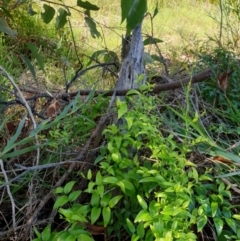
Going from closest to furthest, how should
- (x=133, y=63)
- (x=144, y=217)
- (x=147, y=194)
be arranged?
(x=144, y=217) → (x=147, y=194) → (x=133, y=63)

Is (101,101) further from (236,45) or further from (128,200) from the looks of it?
(236,45)

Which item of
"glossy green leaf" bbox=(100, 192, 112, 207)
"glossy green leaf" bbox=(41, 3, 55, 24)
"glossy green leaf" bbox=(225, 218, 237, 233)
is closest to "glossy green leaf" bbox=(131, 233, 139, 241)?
"glossy green leaf" bbox=(100, 192, 112, 207)

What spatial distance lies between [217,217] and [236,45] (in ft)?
4.60

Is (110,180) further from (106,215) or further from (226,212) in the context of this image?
(226,212)

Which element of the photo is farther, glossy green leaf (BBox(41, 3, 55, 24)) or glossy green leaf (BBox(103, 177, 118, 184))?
glossy green leaf (BBox(41, 3, 55, 24))

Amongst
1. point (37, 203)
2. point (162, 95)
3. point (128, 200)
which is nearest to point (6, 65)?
point (162, 95)

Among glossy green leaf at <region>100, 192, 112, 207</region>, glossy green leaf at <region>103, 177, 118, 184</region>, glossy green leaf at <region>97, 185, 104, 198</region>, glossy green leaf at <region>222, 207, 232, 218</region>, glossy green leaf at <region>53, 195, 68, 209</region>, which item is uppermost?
glossy green leaf at <region>103, 177, 118, 184</region>

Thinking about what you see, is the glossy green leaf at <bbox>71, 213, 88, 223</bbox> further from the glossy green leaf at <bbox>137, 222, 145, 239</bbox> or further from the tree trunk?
the tree trunk

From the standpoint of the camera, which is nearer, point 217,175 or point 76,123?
point 217,175

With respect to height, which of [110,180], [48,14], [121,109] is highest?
[48,14]

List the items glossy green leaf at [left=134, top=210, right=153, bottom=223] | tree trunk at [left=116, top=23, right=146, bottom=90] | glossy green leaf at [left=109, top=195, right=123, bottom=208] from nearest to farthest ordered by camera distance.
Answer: glossy green leaf at [left=134, top=210, right=153, bottom=223], glossy green leaf at [left=109, top=195, right=123, bottom=208], tree trunk at [left=116, top=23, right=146, bottom=90]

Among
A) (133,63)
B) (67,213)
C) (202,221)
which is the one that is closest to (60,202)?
(67,213)

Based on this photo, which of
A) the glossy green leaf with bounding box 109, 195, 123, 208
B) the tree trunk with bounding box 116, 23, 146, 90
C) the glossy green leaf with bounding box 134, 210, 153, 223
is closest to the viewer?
the glossy green leaf with bounding box 134, 210, 153, 223

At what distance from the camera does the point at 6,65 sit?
7.75 feet
